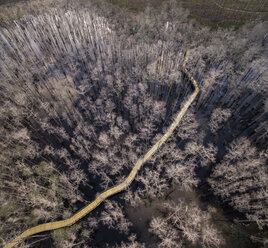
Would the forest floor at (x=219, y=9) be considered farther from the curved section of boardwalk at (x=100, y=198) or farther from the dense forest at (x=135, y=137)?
the curved section of boardwalk at (x=100, y=198)

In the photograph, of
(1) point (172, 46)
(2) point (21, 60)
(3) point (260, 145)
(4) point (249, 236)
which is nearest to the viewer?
(4) point (249, 236)

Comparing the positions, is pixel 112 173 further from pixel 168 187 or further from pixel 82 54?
pixel 82 54

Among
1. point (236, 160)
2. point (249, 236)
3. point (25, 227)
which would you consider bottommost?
point (25, 227)

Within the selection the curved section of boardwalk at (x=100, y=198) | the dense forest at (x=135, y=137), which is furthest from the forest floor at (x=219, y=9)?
the curved section of boardwalk at (x=100, y=198)

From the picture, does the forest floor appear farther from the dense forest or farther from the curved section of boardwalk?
the curved section of boardwalk

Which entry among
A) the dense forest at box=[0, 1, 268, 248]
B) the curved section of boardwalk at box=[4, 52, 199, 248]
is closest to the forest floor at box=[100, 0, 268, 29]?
the dense forest at box=[0, 1, 268, 248]

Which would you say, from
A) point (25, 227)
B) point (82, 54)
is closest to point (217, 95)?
point (82, 54)
